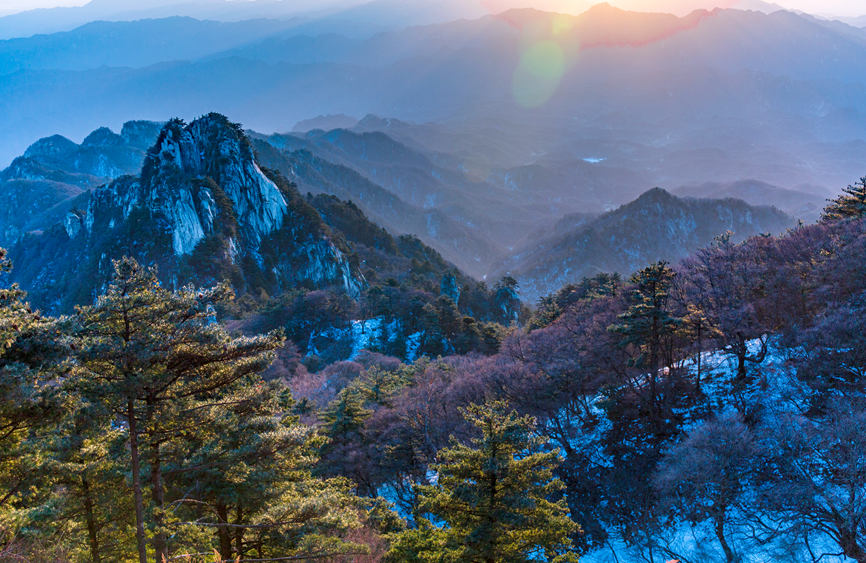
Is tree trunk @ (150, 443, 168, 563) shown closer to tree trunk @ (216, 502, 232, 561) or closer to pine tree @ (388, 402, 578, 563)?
tree trunk @ (216, 502, 232, 561)

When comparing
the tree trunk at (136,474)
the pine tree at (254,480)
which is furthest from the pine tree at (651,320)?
the tree trunk at (136,474)

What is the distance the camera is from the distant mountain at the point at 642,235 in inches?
6132

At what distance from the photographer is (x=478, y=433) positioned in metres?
29.0

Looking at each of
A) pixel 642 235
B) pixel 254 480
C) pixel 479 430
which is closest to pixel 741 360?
pixel 479 430

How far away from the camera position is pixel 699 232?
165000mm

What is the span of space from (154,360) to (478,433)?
879 inches

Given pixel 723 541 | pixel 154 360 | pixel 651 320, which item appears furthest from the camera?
pixel 651 320

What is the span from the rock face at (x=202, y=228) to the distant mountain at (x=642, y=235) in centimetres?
7520

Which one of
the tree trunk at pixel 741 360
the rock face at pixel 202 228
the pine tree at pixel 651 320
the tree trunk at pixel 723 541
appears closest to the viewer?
the tree trunk at pixel 723 541

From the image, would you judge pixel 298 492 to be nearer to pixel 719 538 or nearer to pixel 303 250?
pixel 719 538

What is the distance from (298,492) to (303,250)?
9361cm

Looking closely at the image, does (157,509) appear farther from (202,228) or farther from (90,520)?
(202,228)

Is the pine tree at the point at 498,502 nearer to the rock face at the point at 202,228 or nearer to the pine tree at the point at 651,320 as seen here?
the pine tree at the point at 651,320

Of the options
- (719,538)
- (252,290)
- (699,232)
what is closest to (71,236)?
(252,290)
